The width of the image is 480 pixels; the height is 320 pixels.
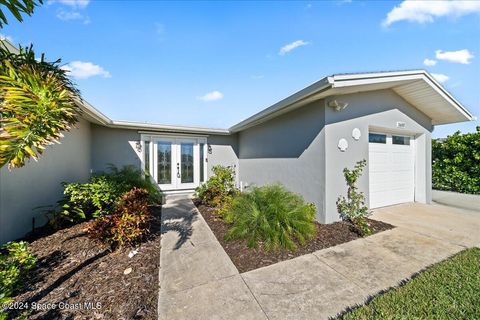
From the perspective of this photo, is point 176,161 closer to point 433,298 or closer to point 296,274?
point 296,274

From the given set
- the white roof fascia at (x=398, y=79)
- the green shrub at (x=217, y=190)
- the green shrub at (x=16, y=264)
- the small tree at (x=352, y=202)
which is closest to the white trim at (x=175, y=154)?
the green shrub at (x=217, y=190)

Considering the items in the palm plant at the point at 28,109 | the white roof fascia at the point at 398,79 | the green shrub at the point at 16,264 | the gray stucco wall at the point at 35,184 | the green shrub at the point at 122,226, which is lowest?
the green shrub at the point at 16,264

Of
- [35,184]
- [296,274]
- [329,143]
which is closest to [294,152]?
Result: [329,143]

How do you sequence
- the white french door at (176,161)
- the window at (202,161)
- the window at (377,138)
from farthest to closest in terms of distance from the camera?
the window at (202,161)
the white french door at (176,161)
the window at (377,138)

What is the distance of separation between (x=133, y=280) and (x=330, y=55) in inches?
267

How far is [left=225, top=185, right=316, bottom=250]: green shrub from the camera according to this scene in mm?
3410

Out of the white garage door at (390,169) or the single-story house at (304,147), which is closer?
the single-story house at (304,147)

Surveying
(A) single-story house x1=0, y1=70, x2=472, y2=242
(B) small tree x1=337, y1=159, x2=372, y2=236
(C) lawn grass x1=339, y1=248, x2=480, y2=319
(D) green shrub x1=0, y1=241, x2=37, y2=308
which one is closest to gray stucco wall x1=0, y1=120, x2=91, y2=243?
(A) single-story house x1=0, y1=70, x2=472, y2=242

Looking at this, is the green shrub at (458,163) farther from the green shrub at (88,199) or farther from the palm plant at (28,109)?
the green shrub at (88,199)

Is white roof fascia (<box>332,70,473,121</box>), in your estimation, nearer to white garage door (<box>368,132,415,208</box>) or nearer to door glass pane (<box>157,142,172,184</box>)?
white garage door (<box>368,132,415,208</box>)

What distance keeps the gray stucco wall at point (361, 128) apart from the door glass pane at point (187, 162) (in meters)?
5.64

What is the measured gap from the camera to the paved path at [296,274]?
2.07 meters

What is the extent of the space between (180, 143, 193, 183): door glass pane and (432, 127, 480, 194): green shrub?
10.8 metres

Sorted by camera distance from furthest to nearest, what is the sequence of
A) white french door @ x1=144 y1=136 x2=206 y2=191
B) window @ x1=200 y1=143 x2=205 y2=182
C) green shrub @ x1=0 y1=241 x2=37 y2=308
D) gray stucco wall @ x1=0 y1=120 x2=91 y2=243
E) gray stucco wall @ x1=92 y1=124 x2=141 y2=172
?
window @ x1=200 y1=143 x2=205 y2=182 → white french door @ x1=144 y1=136 x2=206 y2=191 → gray stucco wall @ x1=92 y1=124 x2=141 y2=172 → gray stucco wall @ x1=0 y1=120 x2=91 y2=243 → green shrub @ x1=0 y1=241 x2=37 y2=308
